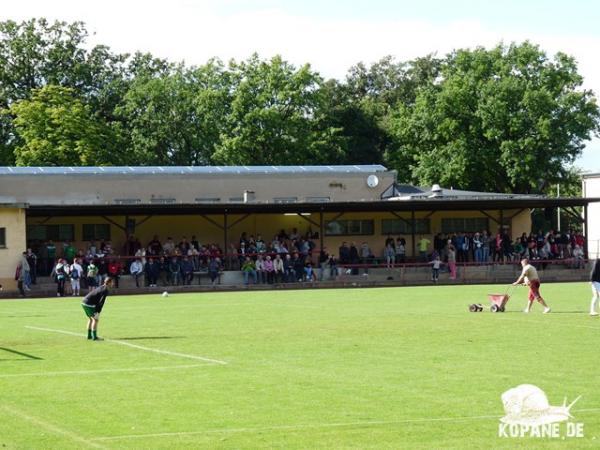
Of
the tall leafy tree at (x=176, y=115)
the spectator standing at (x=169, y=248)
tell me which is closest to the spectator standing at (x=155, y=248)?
the spectator standing at (x=169, y=248)

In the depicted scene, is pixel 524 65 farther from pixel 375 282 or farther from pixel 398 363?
pixel 398 363

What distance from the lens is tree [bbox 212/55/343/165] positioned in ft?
254

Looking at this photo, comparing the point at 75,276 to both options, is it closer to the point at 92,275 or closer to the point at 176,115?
the point at 92,275

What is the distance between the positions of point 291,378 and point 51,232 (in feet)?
126

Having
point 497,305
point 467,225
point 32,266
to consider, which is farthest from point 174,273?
point 497,305

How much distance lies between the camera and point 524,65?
77.0 metres

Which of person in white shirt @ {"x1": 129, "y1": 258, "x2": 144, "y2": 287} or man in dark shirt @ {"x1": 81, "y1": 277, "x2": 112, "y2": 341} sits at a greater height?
person in white shirt @ {"x1": 129, "y1": 258, "x2": 144, "y2": 287}

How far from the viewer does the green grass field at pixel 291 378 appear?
1221 centimetres

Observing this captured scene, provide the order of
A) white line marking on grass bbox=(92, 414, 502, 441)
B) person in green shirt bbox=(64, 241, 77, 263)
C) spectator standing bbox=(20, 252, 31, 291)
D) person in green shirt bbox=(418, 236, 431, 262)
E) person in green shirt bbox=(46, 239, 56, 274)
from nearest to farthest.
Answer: white line marking on grass bbox=(92, 414, 502, 441)
spectator standing bbox=(20, 252, 31, 291)
person in green shirt bbox=(64, 241, 77, 263)
person in green shirt bbox=(46, 239, 56, 274)
person in green shirt bbox=(418, 236, 431, 262)

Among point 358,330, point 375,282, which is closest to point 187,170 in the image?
point 375,282

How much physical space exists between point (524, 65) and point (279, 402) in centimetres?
6578

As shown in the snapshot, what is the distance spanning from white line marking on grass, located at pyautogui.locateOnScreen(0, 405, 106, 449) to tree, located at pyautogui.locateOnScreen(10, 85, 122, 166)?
5821cm

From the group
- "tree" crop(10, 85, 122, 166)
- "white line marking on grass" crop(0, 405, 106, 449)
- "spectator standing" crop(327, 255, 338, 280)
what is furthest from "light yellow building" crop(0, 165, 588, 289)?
"white line marking on grass" crop(0, 405, 106, 449)

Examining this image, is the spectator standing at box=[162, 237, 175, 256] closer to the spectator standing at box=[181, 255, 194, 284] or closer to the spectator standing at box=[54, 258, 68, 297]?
the spectator standing at box=[181, 255, 194, 284]
